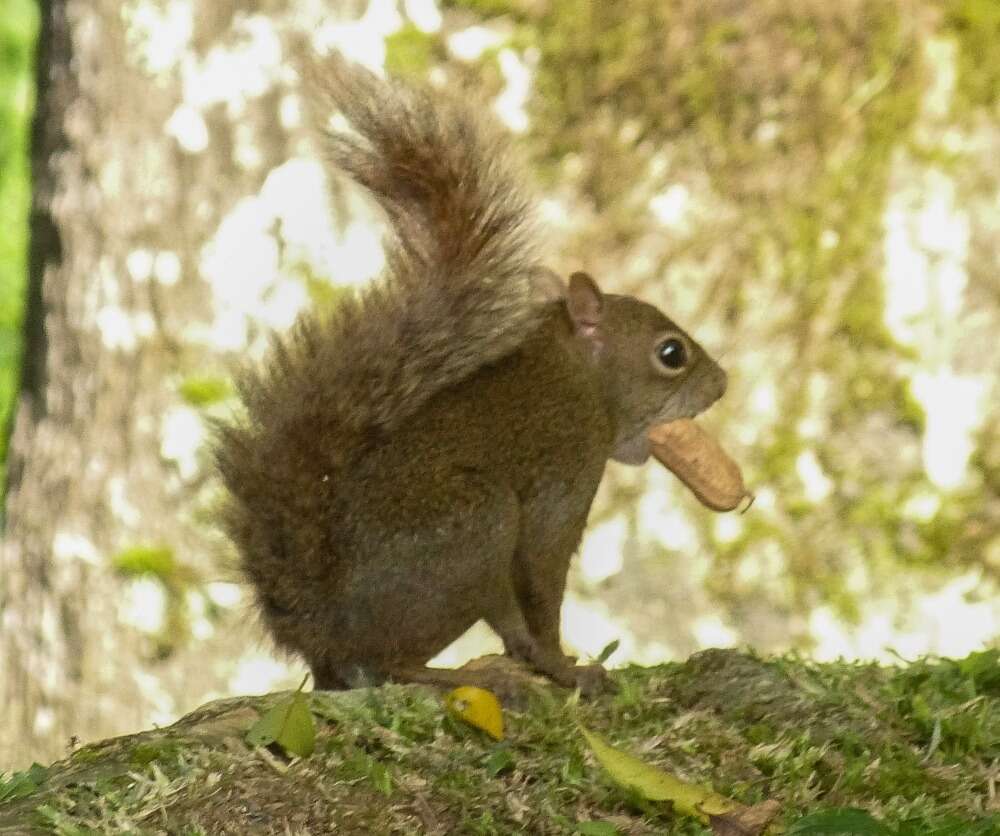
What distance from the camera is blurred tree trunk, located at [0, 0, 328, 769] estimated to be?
290 centimetres

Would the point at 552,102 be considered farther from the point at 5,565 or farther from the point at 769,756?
the point at 769,756

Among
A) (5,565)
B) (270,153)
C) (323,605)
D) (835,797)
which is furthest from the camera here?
(5,565)

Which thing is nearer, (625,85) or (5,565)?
(625,85)

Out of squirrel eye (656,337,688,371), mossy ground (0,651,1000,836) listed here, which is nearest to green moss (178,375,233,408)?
squirrel eye (656,337,688,371)

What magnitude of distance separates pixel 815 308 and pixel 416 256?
1.45 metres

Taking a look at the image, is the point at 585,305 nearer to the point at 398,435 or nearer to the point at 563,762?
the point at 398,435

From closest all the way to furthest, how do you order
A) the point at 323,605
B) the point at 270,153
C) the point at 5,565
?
the point at 323,605 < the point at 270,153 < the point at 5,565

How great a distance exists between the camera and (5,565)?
3145 mm

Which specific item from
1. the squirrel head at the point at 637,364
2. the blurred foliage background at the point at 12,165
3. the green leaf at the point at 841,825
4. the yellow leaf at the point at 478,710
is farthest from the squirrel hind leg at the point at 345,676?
the blurred foliage background at the point at 12,165

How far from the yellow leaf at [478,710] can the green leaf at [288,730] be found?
0.17 metres

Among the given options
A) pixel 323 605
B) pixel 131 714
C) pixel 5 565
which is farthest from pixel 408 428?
pixel 5 565

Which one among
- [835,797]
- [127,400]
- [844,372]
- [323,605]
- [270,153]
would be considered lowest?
[835,797]

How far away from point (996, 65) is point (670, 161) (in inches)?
29.4

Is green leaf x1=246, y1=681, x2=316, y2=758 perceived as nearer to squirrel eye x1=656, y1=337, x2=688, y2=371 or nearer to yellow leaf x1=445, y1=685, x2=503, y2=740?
yellow leaf x1=445, y1=685, x2=503, y2=740
